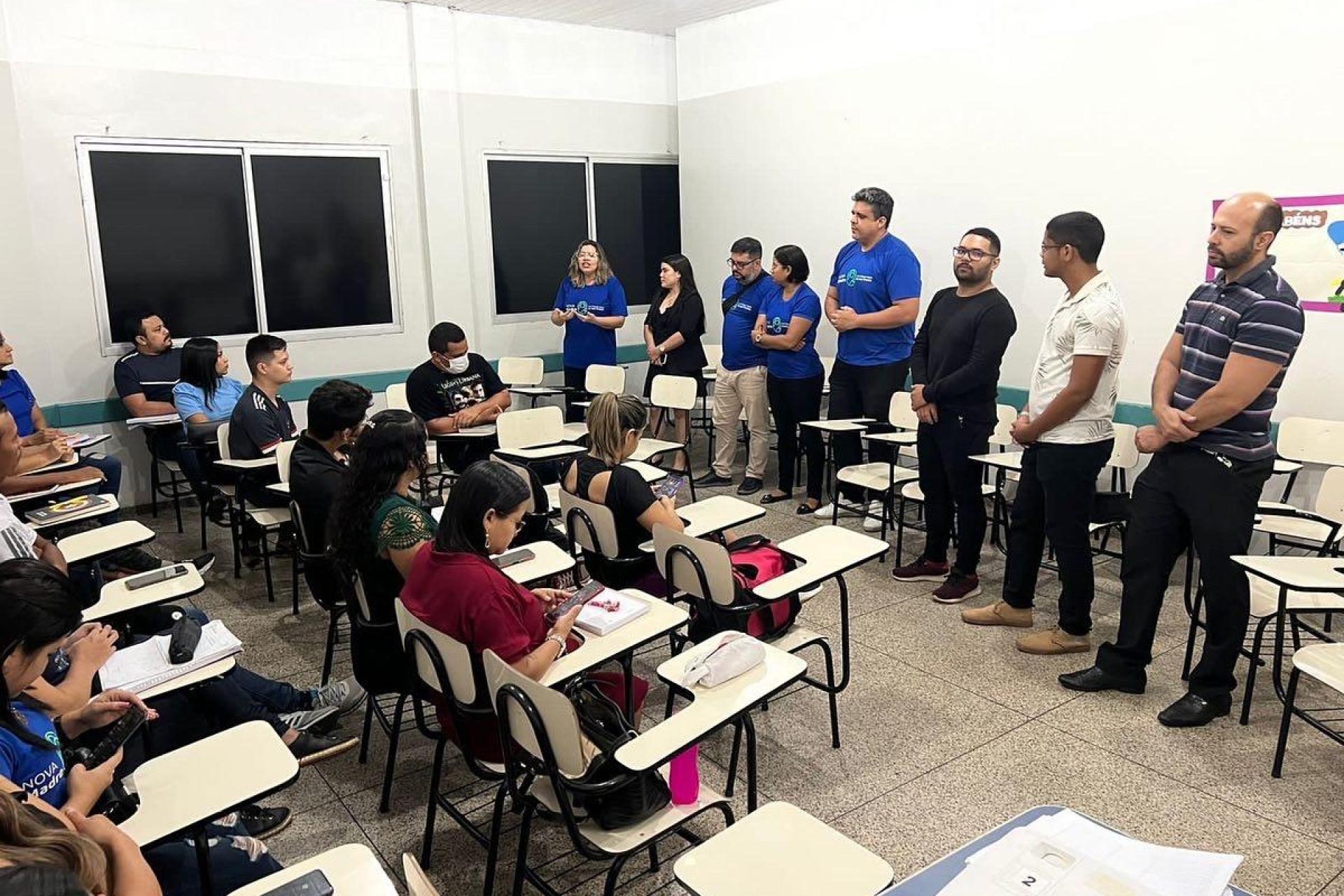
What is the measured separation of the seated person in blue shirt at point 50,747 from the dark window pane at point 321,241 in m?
4.79

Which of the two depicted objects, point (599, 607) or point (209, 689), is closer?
point (599, 607)

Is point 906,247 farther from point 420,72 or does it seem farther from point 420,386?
point 420,72

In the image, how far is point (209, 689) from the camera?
278 cm

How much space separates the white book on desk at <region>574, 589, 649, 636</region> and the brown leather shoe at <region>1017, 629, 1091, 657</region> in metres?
1.88

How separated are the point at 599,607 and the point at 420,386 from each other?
298 cm

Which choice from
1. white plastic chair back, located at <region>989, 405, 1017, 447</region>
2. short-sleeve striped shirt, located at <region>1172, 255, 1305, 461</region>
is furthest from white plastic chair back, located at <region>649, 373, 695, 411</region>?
short-sleeve striped shirt, located at <region>1172, 255, 1305, 461</region>

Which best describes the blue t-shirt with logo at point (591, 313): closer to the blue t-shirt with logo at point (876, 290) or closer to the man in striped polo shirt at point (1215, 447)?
the blue t-shirt with logo at point (876, 290)

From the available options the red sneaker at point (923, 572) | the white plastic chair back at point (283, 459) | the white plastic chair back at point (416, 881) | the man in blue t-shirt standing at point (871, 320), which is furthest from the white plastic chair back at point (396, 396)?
the white plastic chair back at point (416, 881)

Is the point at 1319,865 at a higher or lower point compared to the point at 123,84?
lower

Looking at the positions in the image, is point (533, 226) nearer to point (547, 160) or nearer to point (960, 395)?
point (547, 160)

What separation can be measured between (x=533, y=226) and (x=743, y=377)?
239 cm

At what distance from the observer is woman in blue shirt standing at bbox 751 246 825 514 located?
18.9 ft

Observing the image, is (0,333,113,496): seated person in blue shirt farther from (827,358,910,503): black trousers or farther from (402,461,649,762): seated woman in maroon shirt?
(827,358,910,503): black trousers

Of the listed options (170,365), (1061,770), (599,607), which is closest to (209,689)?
(599,607)
